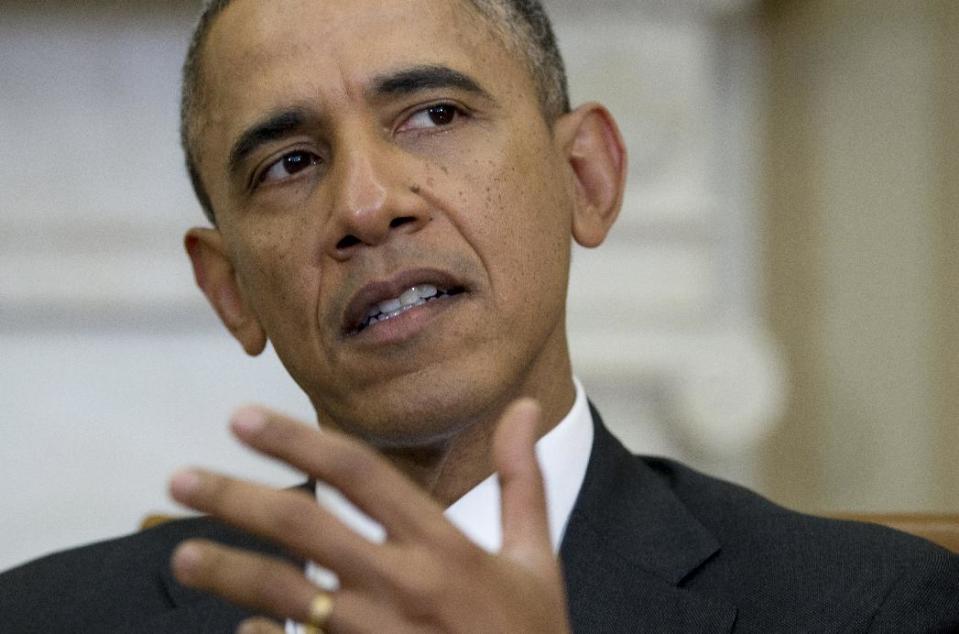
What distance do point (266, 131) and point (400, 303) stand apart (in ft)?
0.94

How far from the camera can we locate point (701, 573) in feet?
5.39

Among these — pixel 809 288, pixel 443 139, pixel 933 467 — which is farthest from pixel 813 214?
pixel 443 139

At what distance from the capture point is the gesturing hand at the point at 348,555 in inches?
38.6

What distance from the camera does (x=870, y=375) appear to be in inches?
124

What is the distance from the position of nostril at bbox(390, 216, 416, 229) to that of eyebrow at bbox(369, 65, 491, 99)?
0.16 meters

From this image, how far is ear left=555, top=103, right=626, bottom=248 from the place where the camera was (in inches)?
75.9

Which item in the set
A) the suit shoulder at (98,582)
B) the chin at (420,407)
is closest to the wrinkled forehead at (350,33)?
the chin at (420,407)

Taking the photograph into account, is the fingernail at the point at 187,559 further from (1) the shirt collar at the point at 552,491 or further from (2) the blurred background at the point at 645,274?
(2) the blurred background at the point at 645,274

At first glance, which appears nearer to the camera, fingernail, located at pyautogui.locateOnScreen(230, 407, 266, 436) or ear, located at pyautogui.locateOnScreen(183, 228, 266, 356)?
fingernail, located at pyautogui.locateOnScreen(230, 407, 266, 436)

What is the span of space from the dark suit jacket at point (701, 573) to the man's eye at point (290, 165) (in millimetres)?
475

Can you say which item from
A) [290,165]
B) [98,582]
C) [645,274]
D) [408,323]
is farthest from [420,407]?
[645,274]

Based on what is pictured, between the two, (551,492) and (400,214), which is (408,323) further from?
(551,492)

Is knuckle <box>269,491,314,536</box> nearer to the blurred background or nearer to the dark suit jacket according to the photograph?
the dark suit jacket

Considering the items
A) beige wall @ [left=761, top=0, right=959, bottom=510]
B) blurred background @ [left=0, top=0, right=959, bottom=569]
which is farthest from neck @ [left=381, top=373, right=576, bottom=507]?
beige wall @ [left=761, top=0, right=959, bottom=510]
